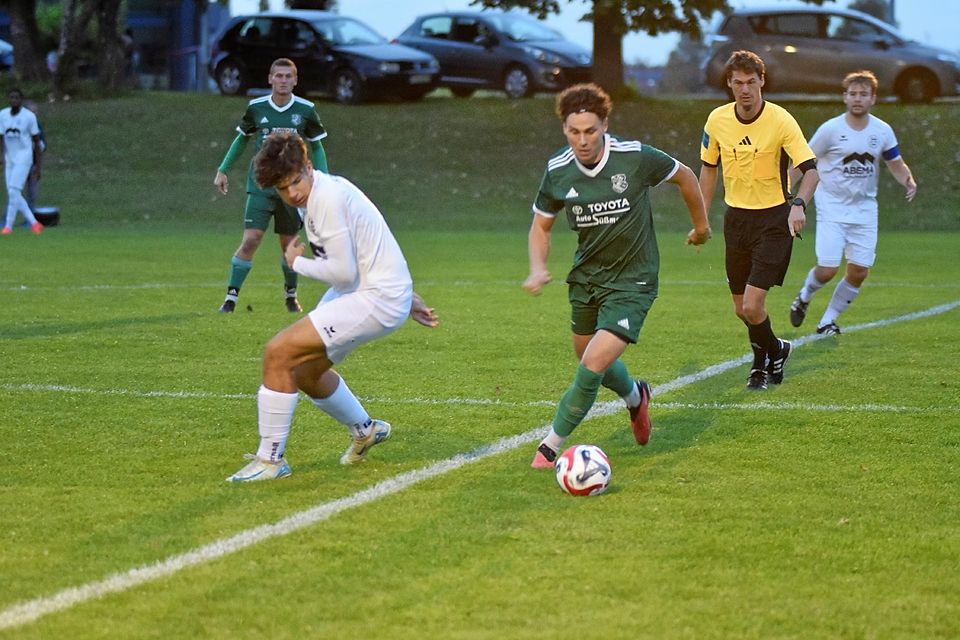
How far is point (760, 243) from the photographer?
360 inches

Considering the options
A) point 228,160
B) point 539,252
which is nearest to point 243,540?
point 539,252

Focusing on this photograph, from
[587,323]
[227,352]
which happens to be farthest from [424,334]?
[587,323]

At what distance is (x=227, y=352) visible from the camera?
10492mm

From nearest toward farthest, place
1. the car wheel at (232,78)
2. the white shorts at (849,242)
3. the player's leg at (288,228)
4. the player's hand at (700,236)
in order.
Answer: the player's hand at (700,236)
the white shorts at (849,242)
the player's leg at (288,228)
the car wheel at (232,78)

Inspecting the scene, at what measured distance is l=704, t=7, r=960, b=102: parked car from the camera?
30.3 meters

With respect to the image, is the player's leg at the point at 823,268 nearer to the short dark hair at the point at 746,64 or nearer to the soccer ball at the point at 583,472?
the short dark hair at the point at 746,64

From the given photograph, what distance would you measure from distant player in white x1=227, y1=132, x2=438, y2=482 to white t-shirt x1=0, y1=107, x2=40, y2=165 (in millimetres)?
17026

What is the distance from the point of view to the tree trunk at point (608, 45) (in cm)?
2961

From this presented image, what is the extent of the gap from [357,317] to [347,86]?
24695 millimetres

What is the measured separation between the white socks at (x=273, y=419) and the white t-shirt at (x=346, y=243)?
560mm

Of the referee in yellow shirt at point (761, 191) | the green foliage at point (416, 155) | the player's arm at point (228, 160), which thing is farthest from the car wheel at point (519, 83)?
the referee in yellow shirt at point (761, 191)

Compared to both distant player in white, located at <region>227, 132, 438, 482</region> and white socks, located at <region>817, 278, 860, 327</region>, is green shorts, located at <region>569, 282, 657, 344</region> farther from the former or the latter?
white socks, located at <region>817, 278, 860, 327</region>

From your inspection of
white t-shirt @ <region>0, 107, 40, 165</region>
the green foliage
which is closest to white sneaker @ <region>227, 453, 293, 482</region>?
white t-shirt @ <region>0, 107, 40, 165</region>

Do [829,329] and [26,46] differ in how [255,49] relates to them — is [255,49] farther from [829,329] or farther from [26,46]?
[829,329]
